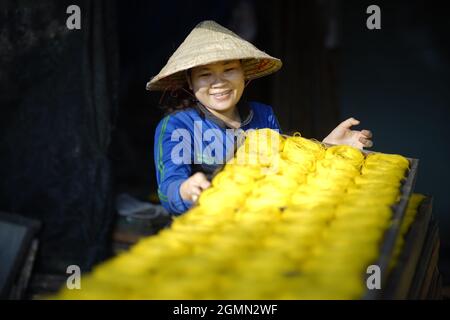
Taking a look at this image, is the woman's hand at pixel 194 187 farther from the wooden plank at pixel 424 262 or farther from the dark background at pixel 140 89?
the dark background at pixel 140 89

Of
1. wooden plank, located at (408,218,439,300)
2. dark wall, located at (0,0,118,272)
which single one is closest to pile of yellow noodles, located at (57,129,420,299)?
wooden plank, located at (408,218,439,300)

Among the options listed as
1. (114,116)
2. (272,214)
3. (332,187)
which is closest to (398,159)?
(332,187)

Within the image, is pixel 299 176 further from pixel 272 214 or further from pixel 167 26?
pixel 167 26

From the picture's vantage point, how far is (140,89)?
561 cm

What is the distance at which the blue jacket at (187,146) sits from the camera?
2.33m

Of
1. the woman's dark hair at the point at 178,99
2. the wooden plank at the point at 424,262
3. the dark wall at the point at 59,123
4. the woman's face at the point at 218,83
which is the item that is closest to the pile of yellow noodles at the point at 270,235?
the wooden plank at the point at 424,262

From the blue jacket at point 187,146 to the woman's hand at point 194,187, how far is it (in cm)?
17

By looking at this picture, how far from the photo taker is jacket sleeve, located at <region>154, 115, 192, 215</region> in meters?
2.20

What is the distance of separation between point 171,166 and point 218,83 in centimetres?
46

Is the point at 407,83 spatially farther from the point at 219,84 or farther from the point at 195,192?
the point at 195,192

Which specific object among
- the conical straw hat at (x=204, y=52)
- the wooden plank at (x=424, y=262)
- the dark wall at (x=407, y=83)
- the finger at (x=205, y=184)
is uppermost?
the dark wall at (x=407, y=83)
